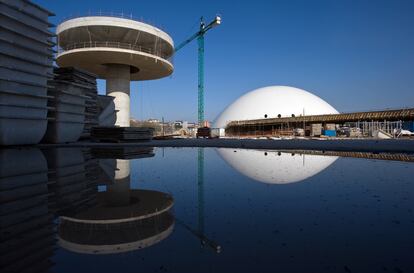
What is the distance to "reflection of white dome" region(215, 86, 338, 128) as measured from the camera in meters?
86.0

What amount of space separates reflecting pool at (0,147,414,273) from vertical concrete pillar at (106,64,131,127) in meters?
35.0


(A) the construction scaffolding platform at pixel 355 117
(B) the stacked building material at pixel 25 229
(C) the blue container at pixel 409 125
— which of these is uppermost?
(A) the construction scaffolding platform at pixel 355 117

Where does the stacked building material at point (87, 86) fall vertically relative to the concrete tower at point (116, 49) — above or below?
below

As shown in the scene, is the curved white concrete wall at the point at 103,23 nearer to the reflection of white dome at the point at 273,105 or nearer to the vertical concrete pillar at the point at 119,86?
the vertical concrete pillar at the point at 119,86

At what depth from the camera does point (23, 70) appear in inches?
832

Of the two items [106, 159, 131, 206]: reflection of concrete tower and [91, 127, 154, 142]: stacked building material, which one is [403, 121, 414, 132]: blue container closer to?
[91, 127, 154, 142]: stacked building material

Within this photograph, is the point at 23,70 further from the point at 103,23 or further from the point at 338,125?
the point at 338,125

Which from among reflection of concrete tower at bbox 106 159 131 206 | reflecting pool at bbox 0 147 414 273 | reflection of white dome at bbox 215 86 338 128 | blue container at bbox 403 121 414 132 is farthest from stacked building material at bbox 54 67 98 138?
blue container at bbox 403 121 414 132

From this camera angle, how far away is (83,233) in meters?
3.30

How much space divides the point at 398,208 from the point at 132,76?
4615 centimetres

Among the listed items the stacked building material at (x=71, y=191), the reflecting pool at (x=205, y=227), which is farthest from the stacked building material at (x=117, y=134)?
the reflecting pool at (x=205, y=227)

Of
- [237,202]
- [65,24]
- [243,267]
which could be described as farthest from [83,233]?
[65,24]

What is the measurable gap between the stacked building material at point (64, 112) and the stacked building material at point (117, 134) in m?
2.05

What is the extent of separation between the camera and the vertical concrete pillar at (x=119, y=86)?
4012 cm
